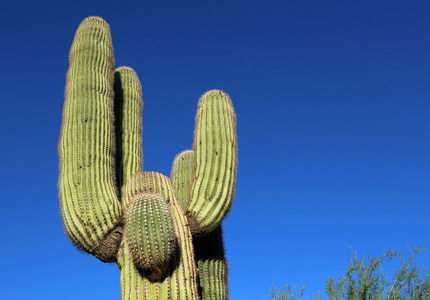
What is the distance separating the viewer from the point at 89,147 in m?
6.90

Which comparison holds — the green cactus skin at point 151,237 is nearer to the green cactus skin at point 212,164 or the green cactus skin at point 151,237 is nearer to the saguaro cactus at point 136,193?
the saguaro cactus at point 136,193

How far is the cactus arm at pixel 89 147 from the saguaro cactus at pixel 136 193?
14 millimetres

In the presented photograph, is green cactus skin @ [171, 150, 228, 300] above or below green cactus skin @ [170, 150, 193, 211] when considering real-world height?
below

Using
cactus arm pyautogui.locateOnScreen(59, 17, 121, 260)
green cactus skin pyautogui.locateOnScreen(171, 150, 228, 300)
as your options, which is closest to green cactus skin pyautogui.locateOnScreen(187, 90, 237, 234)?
green cactus skin pyautogui.locateOnScreen(171, 150, 228, 300)

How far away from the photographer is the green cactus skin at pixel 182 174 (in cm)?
788

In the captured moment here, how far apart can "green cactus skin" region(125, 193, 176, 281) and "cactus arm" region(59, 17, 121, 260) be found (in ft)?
2.59

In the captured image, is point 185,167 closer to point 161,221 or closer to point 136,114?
point 136,114

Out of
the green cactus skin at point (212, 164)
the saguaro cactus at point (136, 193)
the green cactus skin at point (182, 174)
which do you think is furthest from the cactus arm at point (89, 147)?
the green cactus skin at point (182, 174)

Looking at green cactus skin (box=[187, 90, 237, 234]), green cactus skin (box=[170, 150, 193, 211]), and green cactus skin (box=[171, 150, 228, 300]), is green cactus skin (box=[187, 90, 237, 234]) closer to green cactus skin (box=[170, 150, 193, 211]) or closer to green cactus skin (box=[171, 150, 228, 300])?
green cactus skin (box=[171, 150, 228, 300])

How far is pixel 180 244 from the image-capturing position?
20.3ft

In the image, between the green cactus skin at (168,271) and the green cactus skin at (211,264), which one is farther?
the green cactus skin at (211,264)

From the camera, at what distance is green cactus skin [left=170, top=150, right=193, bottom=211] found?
788cm

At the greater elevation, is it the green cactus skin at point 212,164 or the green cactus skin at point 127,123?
the green cactus skin at point 127,123

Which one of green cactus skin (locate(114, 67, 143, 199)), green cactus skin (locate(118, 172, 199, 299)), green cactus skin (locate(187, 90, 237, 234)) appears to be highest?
green cactus skin (locate(114, 67, 143, 199))
